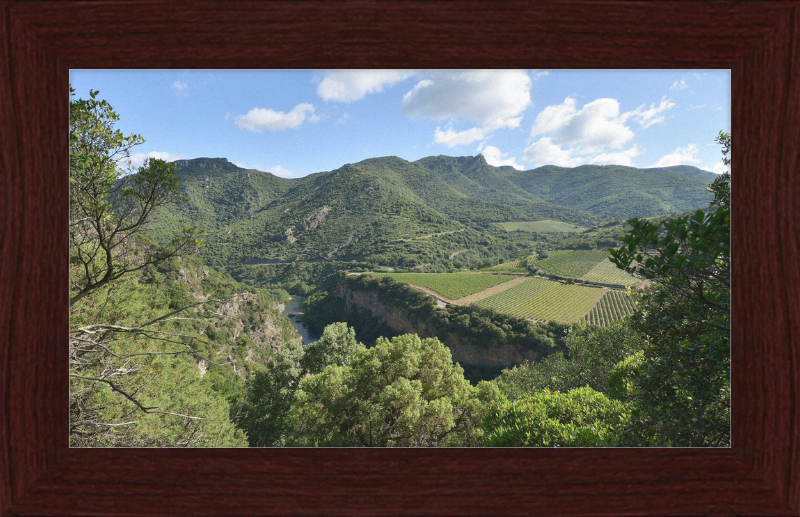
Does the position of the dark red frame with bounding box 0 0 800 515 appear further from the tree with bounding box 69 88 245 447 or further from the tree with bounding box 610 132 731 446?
the tree with bounding box 69 88 245 447

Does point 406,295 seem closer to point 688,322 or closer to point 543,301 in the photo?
point 543,301

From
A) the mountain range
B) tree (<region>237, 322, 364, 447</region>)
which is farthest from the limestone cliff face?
the mountain range

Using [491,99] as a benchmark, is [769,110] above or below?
below
